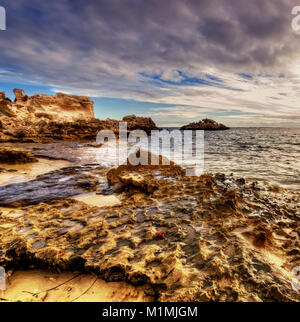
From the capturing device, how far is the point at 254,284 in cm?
196

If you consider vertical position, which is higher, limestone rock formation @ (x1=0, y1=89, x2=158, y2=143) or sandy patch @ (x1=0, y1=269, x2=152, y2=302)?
limestone rock formation @ (x1=0, y1=89, x2=158, y2=143)

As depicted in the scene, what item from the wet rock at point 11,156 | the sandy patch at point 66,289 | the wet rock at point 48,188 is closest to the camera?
the sandy patch at point 66,289

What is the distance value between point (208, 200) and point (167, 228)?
6.17 ft

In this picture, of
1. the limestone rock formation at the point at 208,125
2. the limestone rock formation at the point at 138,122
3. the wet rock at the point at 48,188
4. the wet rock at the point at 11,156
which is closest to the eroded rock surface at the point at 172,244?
the wet rock at the point at 48,188

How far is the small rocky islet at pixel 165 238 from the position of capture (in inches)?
79.7

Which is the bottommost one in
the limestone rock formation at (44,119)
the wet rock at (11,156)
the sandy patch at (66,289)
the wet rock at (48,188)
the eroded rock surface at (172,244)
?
the sandy patch at (66,289)

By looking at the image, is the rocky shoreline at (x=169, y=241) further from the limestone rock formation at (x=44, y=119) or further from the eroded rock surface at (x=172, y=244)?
the limestone rock formation at (x=44, y=119)

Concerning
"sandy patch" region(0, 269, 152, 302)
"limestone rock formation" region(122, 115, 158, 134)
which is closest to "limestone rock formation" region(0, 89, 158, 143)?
"limestone rock formation" region(122, 115, 158, 134)

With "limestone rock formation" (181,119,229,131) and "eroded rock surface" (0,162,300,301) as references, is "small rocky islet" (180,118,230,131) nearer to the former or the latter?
"limestone rock formation" (181,119,229,131)

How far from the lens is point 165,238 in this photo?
9.56 feet

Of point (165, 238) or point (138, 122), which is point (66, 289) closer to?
point (165, 238)

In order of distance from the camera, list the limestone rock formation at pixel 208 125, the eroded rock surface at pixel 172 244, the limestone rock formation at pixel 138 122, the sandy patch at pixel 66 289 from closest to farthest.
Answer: the sandy patch at pixel 66 289
the eroded rock surface at pixel 172 244
the limestone rock formation at pixel 138 122
the limestone rock formation at pixel 208 125

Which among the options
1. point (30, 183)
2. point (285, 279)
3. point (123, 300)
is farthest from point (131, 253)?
point (30, 183)

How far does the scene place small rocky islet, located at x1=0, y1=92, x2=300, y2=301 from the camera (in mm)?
2023
